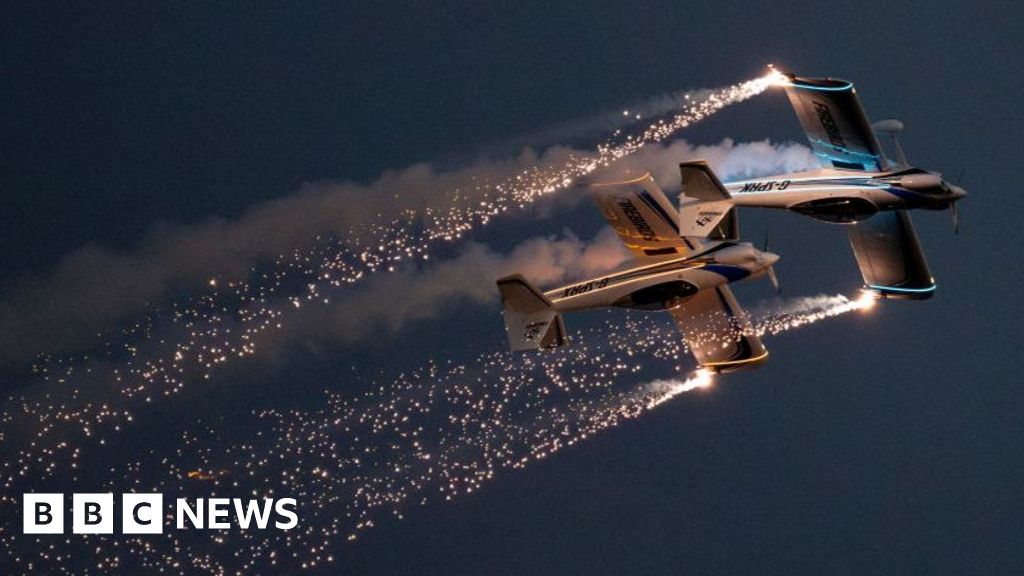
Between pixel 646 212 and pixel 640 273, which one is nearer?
pixel 640 273

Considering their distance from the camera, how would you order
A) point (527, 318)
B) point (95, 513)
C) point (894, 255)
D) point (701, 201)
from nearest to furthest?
point (701, 201)
point (527, 318)
point (95, 513)
point (894, 255)

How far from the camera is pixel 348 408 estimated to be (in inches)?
2283

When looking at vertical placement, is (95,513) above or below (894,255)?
below

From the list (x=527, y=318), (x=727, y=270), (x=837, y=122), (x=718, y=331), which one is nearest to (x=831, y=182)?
(x=837, y=122)

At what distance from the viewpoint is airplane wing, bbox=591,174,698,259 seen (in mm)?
56219

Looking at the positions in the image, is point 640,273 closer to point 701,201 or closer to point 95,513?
point 701,201

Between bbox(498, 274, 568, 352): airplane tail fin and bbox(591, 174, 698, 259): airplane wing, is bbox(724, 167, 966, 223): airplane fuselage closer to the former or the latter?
bbox(591, 174, 698, 259): airplane wing

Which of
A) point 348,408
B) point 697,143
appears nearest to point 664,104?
point 697,143

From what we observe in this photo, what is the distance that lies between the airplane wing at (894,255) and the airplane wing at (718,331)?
3.22m

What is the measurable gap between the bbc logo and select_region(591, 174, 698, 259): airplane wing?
12.3m

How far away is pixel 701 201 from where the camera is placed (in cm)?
5500

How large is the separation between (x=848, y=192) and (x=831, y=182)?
17.3 inches

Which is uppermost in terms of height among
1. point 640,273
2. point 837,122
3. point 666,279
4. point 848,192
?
point 837,122

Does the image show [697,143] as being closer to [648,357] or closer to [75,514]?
[648,357]
